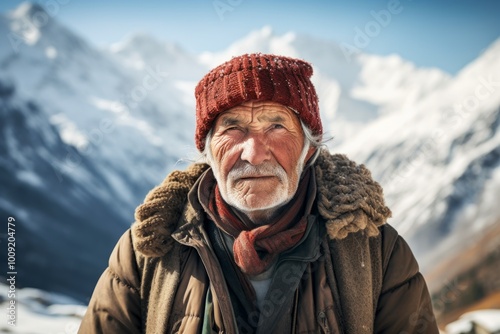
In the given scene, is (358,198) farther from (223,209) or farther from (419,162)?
(419,162)

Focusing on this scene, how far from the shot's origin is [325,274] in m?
1.84

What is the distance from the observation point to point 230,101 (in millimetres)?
1896

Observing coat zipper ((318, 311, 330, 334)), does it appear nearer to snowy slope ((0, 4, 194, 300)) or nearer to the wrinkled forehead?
the wrinkled forehead

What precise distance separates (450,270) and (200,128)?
784 cm

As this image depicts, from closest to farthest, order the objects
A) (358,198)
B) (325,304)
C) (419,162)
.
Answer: (325,304) → (358,198) → (419,162)

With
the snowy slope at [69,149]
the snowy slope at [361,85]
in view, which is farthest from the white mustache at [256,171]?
the snowy slope at [361,85]

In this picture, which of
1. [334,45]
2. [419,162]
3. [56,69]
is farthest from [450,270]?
[334,45]

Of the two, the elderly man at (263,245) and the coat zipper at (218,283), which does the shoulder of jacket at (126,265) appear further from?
the coat zipper at (218,283)

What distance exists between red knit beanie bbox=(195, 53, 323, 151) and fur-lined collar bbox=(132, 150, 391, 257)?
8.9 inches

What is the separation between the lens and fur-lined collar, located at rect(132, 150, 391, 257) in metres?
1.86

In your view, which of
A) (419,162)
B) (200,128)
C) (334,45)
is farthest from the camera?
(334,45)

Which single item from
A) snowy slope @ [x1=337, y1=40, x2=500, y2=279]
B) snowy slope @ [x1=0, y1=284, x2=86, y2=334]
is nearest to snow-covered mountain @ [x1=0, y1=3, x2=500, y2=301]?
snowy slope @ [x1=337, y1=40, x2=500, y2=279]

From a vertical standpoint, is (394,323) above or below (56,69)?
below

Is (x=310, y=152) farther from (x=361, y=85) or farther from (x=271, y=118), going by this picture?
(x=361, y=85)
